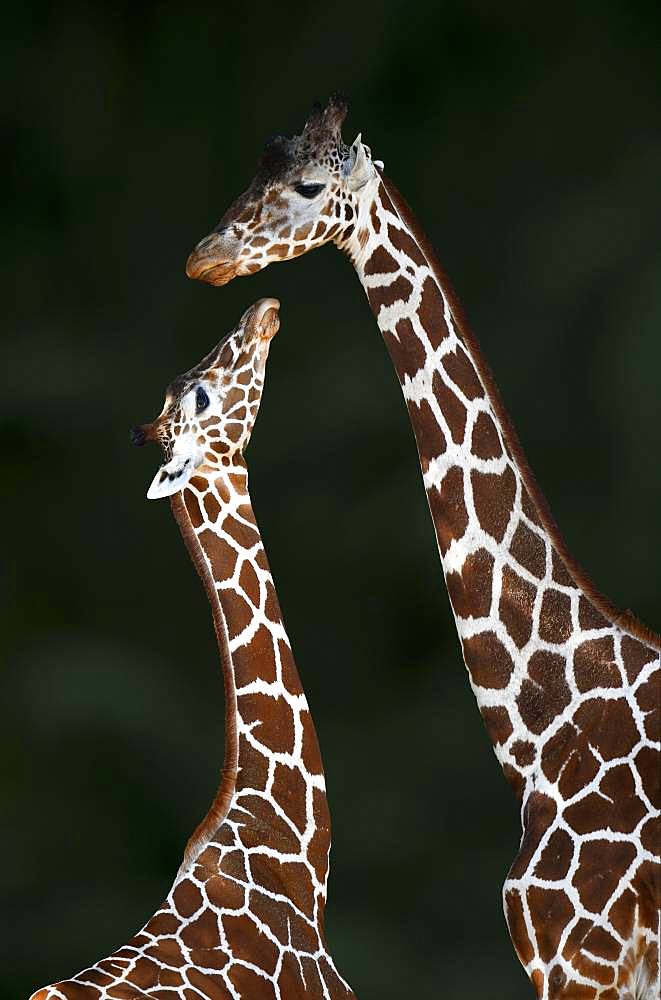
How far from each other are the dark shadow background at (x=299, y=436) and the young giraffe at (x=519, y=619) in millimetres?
1480

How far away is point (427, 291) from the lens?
2389 mm

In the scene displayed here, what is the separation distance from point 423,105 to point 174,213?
715 millimetres

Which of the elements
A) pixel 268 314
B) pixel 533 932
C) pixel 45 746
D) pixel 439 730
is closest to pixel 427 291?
pixel 268 314

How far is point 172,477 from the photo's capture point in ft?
8.52

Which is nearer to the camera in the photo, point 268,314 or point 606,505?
point 268,314

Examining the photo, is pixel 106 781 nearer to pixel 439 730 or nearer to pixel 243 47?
pixel 439 730

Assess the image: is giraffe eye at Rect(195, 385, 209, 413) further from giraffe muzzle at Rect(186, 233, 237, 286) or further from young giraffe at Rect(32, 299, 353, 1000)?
giraffe muzzle at Rect(186, 233, 237, 286)

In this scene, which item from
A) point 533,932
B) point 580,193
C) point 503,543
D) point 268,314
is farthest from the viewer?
point 580,193

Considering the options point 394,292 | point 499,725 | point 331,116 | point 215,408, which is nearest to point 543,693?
point 499,725

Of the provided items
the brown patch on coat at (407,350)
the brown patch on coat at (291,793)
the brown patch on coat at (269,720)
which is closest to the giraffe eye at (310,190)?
the brown patch on coat at (407,350)

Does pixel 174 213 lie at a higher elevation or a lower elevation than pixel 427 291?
higher

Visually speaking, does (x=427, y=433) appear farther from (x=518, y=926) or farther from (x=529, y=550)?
(x=518, y=926)

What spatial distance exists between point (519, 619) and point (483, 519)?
0.53 feet

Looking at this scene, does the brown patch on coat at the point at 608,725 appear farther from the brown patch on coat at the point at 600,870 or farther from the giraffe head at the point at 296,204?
the giraffe head at the point at 296,204
